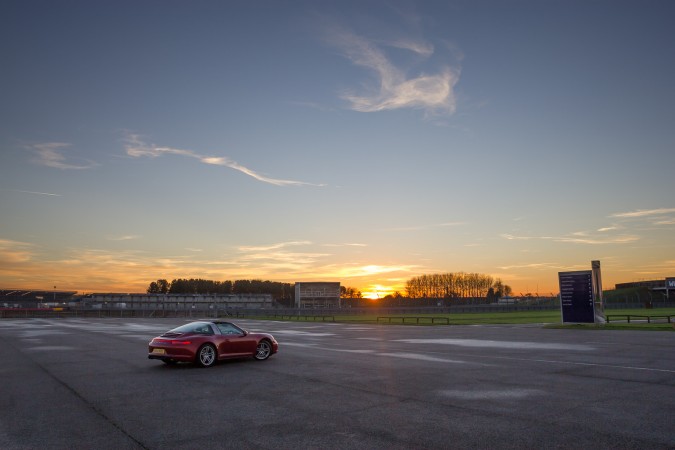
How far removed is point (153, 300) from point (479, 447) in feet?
607

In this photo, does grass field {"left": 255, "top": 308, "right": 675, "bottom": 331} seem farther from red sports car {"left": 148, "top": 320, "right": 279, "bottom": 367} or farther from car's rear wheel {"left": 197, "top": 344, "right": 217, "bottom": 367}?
car's rear wheel {"left": 197, "top": 344, "right": 217, "bottom": 367}

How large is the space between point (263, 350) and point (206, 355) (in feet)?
6.95

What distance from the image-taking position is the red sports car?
555 inches

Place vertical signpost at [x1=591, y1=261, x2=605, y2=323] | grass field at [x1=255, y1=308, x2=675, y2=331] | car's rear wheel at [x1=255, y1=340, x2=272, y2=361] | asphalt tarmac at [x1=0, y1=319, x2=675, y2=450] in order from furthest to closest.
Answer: vertical signpost at [x1=591, y1=261, x2=605, y2=323]
grass field at [x1=255, y1=308, x2=675, y2=331]
car's rear wheel at [x1=255, y1=340, x2=272, y2=361]
asphalt tarmac at [x1=0, y1=319, x2=675, y2=450]

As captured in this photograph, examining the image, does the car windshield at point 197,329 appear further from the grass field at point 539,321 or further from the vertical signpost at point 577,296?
the vertical signpost at point 577,296

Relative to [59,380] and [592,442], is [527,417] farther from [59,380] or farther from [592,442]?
[59,380]

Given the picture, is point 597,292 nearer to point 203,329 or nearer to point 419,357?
point 419,357

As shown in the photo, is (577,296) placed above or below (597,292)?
below

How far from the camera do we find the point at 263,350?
16062 millimetres

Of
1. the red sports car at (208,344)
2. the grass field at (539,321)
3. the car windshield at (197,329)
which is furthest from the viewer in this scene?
the grass field at (539,321)

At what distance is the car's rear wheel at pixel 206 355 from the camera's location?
1431 cm

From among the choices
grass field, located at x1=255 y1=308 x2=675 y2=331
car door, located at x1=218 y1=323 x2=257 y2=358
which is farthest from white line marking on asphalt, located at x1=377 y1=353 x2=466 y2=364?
grass field, located at x1=255 y1=308 x2=675 y2=331

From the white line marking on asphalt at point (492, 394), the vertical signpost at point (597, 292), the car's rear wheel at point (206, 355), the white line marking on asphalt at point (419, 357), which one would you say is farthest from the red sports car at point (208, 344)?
the vertical signpost at point (597, 292)

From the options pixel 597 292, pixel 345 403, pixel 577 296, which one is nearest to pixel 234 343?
pixel 345 403
